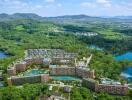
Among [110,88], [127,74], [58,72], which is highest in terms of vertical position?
[110,88]

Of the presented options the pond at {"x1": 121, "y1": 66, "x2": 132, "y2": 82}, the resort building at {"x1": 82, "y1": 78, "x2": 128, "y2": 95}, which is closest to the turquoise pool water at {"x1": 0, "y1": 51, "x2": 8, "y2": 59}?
the pond at {"x1": 121, "y1": 66, "x2": 132, "y2": 82}

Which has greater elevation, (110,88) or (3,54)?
(110,88)

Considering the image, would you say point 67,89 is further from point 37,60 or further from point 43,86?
point 37,60

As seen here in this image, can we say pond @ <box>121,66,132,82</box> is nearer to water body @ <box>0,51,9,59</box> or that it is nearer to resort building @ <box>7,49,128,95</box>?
resort building @ <box>7,49,128,95</box>

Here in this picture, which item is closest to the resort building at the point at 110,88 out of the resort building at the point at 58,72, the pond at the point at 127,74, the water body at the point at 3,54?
the resort building at the point at 58,72

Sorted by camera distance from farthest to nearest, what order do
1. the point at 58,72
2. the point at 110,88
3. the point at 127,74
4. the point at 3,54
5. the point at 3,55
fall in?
the point at 3,54 < the point at 3,55 < the point at 127,74 < the point at 58,72 < the point at 110,88

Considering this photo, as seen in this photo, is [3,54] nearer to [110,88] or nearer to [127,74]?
[127,74]

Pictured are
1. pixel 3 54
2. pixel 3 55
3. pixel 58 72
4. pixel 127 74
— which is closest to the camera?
pixel 58 72

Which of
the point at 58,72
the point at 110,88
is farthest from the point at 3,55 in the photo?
the point at 110,88

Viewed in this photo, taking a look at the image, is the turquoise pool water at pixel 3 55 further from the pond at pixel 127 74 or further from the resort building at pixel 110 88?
the resort building at pixel 110 88

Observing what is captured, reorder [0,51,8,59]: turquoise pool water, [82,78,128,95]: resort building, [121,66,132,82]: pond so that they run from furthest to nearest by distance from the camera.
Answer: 1. [0,51,8,59]: turquoise pool water
2. [121,66,132,82]: pond
3. [82,78,128,95]: resort building

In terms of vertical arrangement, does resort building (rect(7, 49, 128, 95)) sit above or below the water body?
above

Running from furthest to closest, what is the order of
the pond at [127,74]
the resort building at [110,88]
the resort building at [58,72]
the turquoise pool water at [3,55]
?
the turquoise pool water at [3,55], the pond at [127,74], the resort building at [58,72], the resort building at [110,88]
